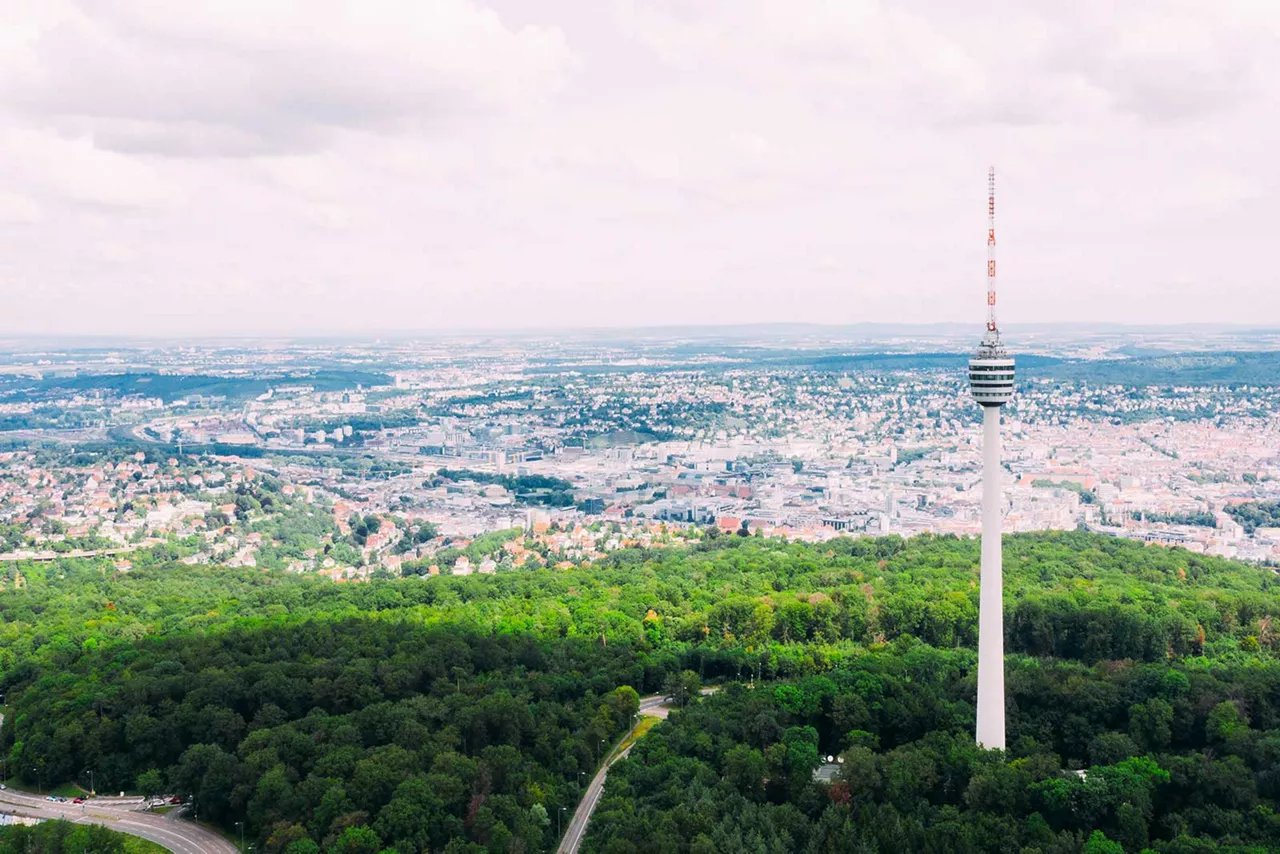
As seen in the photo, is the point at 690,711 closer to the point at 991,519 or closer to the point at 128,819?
the point at 991,519

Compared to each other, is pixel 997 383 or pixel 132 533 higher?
pixel 997 383

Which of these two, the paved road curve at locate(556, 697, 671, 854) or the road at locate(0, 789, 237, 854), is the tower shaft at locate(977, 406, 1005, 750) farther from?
the road at locate(0, 789, 237, 854)

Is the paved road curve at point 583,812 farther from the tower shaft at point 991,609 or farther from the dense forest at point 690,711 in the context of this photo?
the tower shaft at point 991,609

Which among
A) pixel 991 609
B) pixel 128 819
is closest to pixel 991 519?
pixel 991 609

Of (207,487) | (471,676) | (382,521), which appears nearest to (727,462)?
(382,521)

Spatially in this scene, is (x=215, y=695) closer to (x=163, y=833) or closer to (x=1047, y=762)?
(x=163, y=833)

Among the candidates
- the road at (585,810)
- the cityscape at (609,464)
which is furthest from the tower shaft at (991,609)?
the cityscape at (609,464)
